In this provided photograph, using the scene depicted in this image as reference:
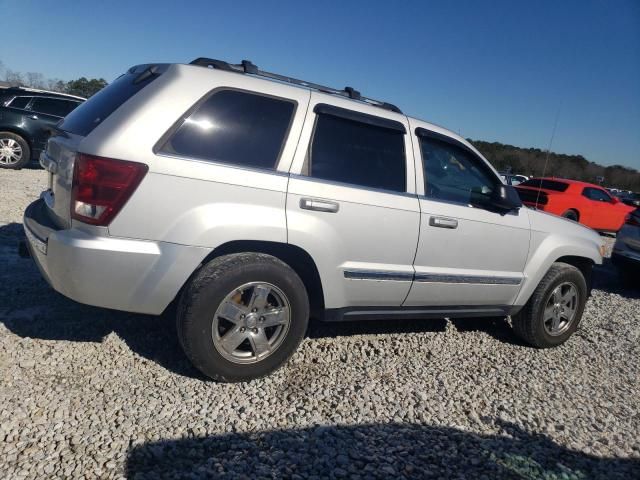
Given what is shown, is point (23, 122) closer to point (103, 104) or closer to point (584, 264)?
point (103, 104)

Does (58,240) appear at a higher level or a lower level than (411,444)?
higher

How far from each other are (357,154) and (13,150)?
10009mm

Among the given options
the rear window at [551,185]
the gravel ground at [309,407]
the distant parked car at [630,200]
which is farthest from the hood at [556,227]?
the rear window at [551,185]

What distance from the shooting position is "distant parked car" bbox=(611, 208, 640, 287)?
24.5 ft

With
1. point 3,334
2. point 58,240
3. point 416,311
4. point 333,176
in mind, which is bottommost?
point 3,334

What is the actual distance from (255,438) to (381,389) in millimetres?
1041

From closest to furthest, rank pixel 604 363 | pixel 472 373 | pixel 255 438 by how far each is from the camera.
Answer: pixel 255 438 → pixel 472 373 → pixel 604 363

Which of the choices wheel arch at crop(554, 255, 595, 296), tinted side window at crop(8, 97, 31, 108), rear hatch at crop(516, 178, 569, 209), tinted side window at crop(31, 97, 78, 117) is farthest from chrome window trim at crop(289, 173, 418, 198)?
tinted side window at crop(8, 97, 31, 108)

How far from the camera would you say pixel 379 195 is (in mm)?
3338

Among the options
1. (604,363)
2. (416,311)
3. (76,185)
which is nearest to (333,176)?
(416,311)

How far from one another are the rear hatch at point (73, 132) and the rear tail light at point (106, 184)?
137 mm

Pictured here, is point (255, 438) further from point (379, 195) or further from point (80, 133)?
point (80, 133)

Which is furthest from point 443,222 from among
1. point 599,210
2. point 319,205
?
point 599,210

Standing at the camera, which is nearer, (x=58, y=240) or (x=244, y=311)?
(x=58, y=240)
